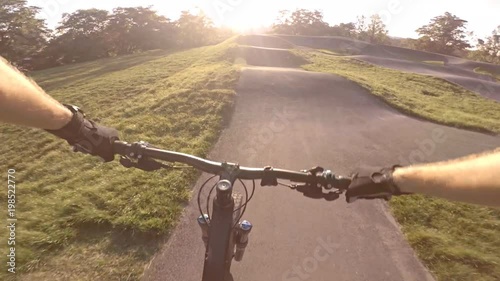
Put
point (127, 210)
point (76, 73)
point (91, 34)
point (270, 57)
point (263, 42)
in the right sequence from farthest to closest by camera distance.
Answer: point (91, 34)
point (263, 42)
point (270, 57)
point (76, 73)
point (127, 210)

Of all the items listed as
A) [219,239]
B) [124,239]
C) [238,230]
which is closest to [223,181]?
[219,239]

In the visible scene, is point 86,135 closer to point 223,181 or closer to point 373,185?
point 223,181

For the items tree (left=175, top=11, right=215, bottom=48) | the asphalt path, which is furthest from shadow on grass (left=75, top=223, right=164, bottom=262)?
tree (left=175, top=11, right=215, bottom=48)

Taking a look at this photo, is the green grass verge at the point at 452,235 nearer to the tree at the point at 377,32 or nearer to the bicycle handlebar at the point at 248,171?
the bicycle handlebar at the point at 248,171

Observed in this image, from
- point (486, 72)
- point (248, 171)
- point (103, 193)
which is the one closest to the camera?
point (248, 171)

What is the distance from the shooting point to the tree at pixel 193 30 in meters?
43.7

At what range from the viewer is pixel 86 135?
7.47ft

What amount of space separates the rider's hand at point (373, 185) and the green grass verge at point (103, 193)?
3757 mm

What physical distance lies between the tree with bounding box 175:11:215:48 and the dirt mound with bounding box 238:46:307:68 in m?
19.6

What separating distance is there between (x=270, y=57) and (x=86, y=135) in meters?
23.7

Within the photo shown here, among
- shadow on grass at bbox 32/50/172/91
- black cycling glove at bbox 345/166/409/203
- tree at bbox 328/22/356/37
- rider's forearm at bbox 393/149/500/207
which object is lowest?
shadow on grass at bbox 32/50/172/91

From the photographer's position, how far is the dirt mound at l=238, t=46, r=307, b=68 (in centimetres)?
2330

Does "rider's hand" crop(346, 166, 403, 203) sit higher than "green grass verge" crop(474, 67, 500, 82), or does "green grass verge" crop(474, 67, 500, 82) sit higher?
"rider's hand" crop(346, 166, 403, 203)

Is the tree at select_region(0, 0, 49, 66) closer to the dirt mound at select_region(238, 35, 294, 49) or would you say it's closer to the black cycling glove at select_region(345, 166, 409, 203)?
the dirt mound at select_region(238, 35, 294, 49)
